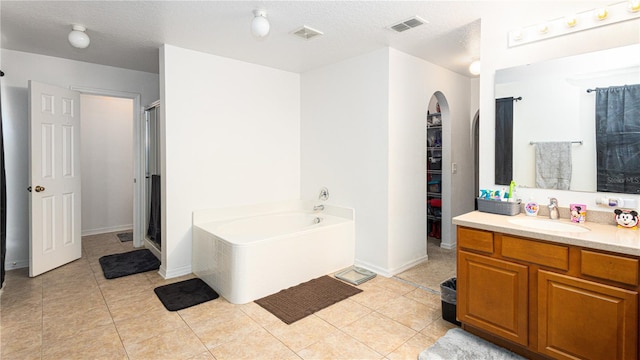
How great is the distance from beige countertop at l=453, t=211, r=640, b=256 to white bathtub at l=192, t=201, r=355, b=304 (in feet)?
5.10

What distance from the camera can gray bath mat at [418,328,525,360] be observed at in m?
2.01

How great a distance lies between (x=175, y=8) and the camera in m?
2.48

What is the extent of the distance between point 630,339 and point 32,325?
3782 mm

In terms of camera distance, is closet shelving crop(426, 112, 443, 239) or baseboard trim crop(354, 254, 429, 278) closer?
baseboard trim crop(354, 254, 429, 278)

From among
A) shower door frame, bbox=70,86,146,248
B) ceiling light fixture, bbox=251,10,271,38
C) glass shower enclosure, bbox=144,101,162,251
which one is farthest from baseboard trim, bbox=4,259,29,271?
ceiling light fixture, bbox=251,10,271,38

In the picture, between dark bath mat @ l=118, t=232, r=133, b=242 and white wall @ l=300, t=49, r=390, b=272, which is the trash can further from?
dark bath mat @ l=118, t=232, r=133, b=242

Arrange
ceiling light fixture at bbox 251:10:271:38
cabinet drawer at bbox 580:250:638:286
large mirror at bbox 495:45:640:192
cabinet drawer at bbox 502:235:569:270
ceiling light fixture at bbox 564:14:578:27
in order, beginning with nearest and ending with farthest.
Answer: cabinet drawer at bbox 580:250:638:286, cabinet drawer at bbox 502:235:569:270, large mirror at bbox 495:45:640:192, ceiling light fixture at bbox 564:14:578:27, ceiling light fixture at bbox 251:10:271:38

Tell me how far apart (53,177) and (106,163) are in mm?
1941

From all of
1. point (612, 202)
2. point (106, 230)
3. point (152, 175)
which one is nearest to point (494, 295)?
point (612, 202)

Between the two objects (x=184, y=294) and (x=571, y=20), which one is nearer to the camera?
(x=571, y=20)

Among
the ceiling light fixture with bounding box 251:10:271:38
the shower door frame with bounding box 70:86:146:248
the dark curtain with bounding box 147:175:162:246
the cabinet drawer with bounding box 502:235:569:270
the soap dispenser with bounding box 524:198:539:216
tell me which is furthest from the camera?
the shower door frame with bounding box 70:86:146:248

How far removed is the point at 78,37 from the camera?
277cm

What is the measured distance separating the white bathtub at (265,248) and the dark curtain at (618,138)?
7.49ft

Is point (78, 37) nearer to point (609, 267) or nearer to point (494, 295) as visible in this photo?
point (494, 295)
